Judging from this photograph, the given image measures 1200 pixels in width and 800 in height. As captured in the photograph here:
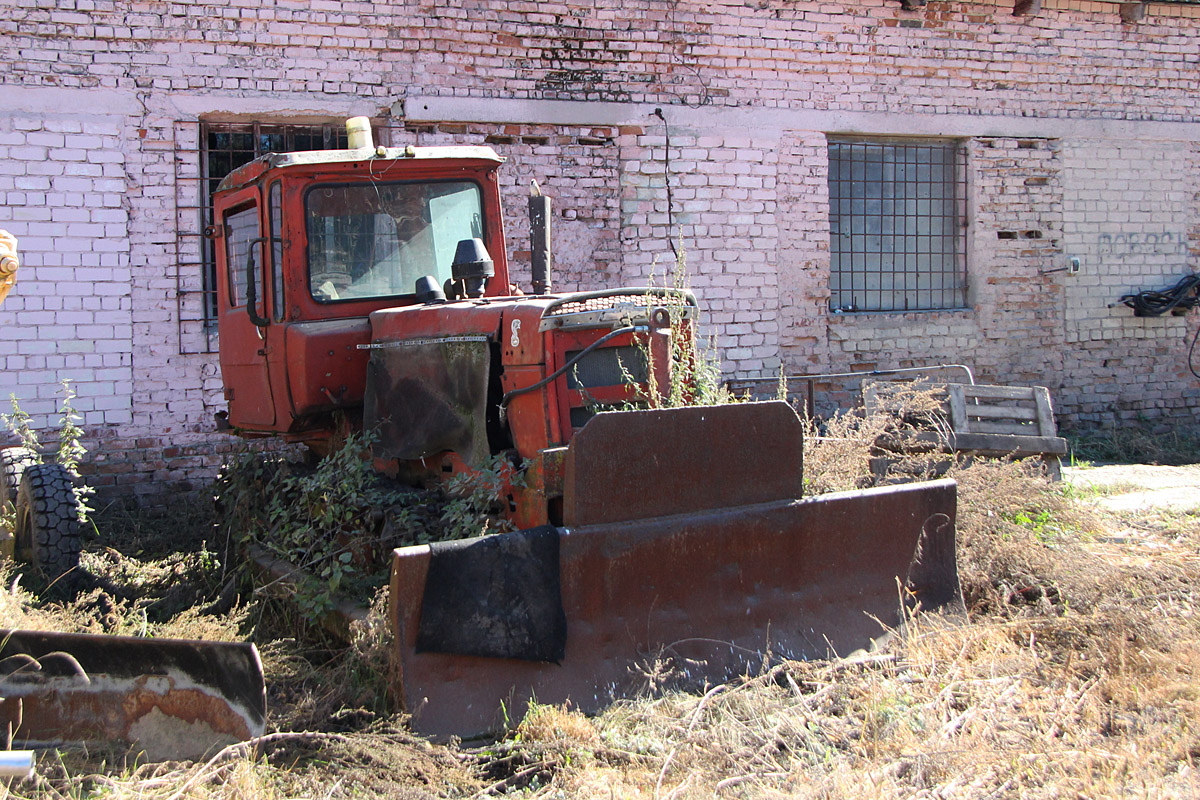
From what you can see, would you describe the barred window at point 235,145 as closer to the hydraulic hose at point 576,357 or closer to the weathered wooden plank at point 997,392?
the hydraulic hose at point 576,357

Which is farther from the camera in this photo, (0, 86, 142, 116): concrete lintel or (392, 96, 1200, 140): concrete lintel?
(392, 96, 1200, 140): concrete lintel

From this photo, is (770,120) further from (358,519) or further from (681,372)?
(358,519)

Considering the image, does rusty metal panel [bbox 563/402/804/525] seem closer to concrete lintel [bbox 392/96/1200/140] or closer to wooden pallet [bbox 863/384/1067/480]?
wooden pallet [bbox 863/384/1067/480]

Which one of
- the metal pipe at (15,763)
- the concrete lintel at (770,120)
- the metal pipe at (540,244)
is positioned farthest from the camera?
the concrete lintel at (770,120)

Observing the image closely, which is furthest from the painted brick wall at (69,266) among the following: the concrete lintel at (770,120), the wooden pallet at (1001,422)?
the wooden pallet at (1001,422)

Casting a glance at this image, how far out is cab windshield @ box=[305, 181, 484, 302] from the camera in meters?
4.80

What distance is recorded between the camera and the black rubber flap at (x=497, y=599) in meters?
3.24

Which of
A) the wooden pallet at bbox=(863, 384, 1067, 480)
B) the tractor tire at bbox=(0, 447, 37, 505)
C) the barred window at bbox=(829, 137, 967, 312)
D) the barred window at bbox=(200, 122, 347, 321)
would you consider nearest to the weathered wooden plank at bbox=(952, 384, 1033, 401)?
the wooden pallet at bbox=(863, 384, 1067, 480)

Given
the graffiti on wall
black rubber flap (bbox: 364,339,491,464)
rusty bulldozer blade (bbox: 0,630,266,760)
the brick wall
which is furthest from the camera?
the graffiti on wall

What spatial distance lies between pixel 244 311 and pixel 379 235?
3.26 ft

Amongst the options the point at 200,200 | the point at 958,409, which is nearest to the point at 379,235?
the point at 200,200

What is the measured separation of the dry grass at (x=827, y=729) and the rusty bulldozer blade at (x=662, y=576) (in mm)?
132

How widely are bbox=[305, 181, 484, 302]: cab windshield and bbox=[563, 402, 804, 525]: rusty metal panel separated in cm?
186

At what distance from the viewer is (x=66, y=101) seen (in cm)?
729
